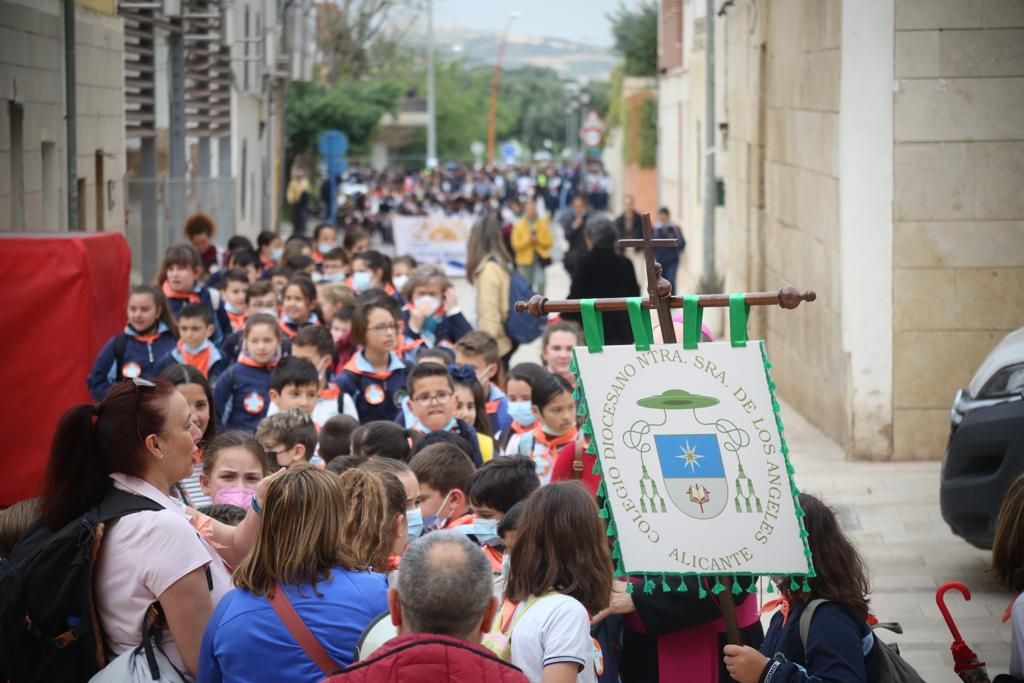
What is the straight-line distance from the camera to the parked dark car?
28.9 ft

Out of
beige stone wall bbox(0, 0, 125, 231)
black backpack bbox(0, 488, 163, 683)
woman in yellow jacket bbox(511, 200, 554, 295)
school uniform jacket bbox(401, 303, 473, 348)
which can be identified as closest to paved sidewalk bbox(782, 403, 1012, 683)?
school uniform jacket bbox(401, 303, 473, 348)

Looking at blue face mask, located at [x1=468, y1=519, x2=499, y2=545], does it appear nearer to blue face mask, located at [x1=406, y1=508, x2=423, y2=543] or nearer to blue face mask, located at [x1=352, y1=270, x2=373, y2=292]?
blue face mask, located at [x1=406, y1=508, x2=423, y2=543]

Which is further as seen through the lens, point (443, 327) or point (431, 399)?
point (443, 327)

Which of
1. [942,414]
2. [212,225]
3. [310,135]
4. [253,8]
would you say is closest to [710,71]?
[212,225]

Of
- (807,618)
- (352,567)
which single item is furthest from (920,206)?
(352,567)

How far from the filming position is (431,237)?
29516mm

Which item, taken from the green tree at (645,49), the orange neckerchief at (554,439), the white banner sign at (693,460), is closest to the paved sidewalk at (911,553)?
the orange neckerchief at (554,439)

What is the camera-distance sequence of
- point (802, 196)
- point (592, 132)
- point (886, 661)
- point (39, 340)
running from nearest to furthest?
point (886, 661) → point (39, 340) → point (802, 196) → point (592, 132)

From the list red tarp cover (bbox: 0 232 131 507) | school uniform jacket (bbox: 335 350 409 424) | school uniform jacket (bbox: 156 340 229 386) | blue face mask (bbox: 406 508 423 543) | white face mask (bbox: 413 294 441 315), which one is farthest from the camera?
white face mask (bbox: 413 294 441 315)

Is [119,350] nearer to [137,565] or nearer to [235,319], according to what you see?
[235,319]

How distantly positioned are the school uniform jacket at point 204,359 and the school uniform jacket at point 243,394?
0.65m

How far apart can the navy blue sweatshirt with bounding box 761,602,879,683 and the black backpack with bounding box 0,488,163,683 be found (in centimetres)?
194

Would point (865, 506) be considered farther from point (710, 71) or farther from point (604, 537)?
point (710, 71)

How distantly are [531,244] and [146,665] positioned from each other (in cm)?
2002
